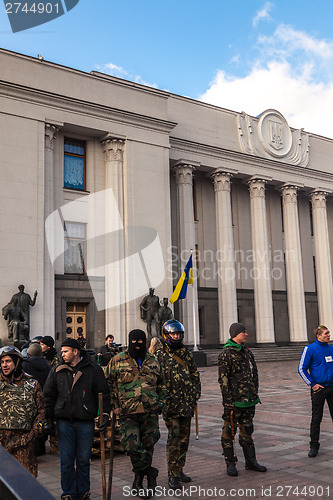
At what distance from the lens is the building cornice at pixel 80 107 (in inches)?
957

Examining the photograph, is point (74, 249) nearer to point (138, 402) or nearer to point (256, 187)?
point (256, 187)

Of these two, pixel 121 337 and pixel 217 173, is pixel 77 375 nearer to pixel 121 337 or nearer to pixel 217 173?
pixel 121 337

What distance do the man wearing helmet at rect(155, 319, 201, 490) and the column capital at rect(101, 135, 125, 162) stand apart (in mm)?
21763

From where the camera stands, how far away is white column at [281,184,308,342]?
112 ft

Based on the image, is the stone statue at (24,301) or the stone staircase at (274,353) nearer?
the stone statue at (24,301)

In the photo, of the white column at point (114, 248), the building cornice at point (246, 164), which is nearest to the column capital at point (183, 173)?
the building cornice at point (246, 164)

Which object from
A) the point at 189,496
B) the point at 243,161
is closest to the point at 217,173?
the point at 243,161

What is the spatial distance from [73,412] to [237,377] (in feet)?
7.69

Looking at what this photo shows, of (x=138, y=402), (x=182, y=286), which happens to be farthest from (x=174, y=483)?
(x=182, y=286)

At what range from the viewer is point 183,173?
30688 mm

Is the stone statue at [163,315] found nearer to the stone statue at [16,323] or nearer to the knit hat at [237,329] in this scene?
the stone statue at [16,323]

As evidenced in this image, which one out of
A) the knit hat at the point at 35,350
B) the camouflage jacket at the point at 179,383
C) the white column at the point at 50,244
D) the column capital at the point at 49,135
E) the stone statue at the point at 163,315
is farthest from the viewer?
the stone statue at the point at 163,315

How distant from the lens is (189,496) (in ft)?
18.4

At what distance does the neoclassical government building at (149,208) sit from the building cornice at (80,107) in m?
0.06
